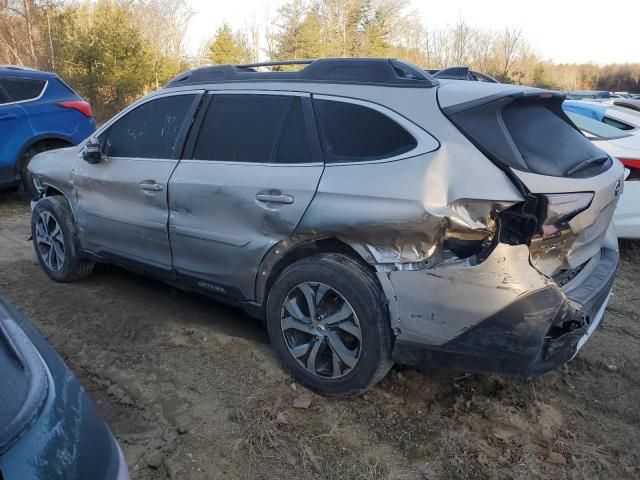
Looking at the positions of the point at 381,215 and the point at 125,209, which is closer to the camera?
the point at 381,215

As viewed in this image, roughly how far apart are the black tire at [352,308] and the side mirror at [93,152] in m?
1.93

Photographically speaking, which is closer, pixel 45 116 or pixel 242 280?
pixel 242 280

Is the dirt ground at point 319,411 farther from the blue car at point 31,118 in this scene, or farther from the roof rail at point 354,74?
the blue car at point 31,118

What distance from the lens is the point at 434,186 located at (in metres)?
2.42

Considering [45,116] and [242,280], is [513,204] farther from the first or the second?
[45,116]

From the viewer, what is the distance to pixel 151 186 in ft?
11.7

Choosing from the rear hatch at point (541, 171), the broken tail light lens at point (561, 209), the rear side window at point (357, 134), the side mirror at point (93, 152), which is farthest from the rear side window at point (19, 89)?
the broken tail light lens at point (561, 209)

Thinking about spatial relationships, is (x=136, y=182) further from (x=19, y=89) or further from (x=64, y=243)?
(x=19, y=89)

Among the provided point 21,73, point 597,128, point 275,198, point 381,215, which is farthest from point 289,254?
point 21,73

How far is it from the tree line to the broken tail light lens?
19.5m

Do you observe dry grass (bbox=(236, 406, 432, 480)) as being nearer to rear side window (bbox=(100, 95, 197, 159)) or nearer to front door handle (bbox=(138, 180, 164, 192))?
front door handle (bbox=(138, 180, 164, 192))

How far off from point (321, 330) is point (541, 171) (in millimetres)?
1363

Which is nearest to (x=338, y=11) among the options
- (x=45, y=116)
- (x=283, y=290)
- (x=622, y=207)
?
(x=45, y=116)

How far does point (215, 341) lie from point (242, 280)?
1.96 ft
